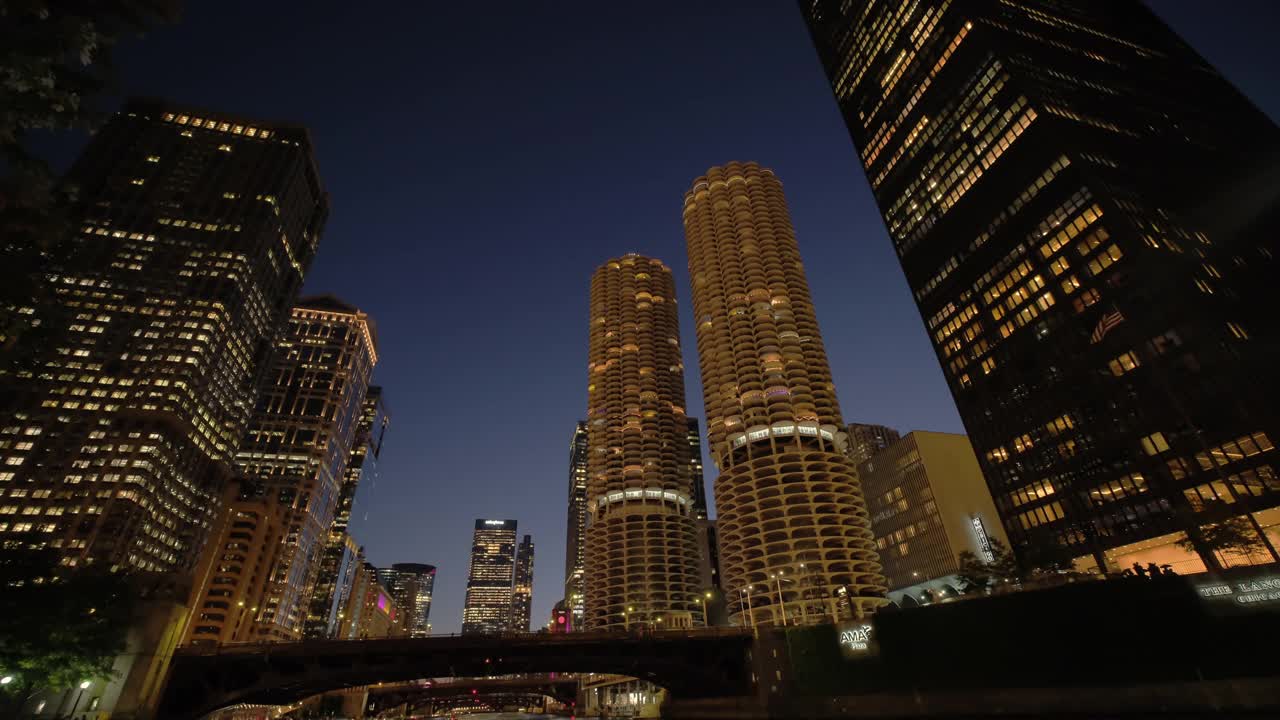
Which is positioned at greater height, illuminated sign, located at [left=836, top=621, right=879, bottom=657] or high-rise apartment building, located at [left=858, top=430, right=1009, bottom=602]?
high-rise apartment building, located at [left=858, top=430, right=1009, bottom=602]

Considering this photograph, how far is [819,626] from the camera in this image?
6488 centimetres

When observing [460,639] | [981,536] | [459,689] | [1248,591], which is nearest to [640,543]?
[459,689]

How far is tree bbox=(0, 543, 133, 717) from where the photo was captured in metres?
47.1

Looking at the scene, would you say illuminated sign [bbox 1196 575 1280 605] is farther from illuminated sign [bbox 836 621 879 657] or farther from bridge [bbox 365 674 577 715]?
bridge [bbox 365 674 577 715]

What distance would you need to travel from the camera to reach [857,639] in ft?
201

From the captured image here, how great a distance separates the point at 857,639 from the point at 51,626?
238 ft

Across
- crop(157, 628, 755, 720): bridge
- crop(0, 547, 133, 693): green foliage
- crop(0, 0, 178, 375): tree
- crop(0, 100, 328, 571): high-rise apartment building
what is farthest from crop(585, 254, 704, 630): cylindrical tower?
crop(0, 0, 178, 375): tree

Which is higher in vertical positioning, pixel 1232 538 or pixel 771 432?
pixel 771 432

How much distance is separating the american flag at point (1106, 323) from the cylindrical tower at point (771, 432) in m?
64.4

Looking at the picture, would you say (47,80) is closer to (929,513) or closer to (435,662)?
(435,662)

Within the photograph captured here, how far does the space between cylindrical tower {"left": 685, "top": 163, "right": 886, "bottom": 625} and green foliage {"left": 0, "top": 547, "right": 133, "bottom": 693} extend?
3850 inches

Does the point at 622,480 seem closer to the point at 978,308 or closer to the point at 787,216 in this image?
the point at 787,216

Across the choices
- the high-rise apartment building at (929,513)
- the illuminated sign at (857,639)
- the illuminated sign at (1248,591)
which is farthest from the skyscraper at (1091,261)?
the high-rise apartment building at (929,513)

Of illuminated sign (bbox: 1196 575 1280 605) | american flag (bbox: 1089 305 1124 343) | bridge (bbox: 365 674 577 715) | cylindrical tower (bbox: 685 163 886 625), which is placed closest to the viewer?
illuminated sign (bbox: 1196 575 1280 605)
